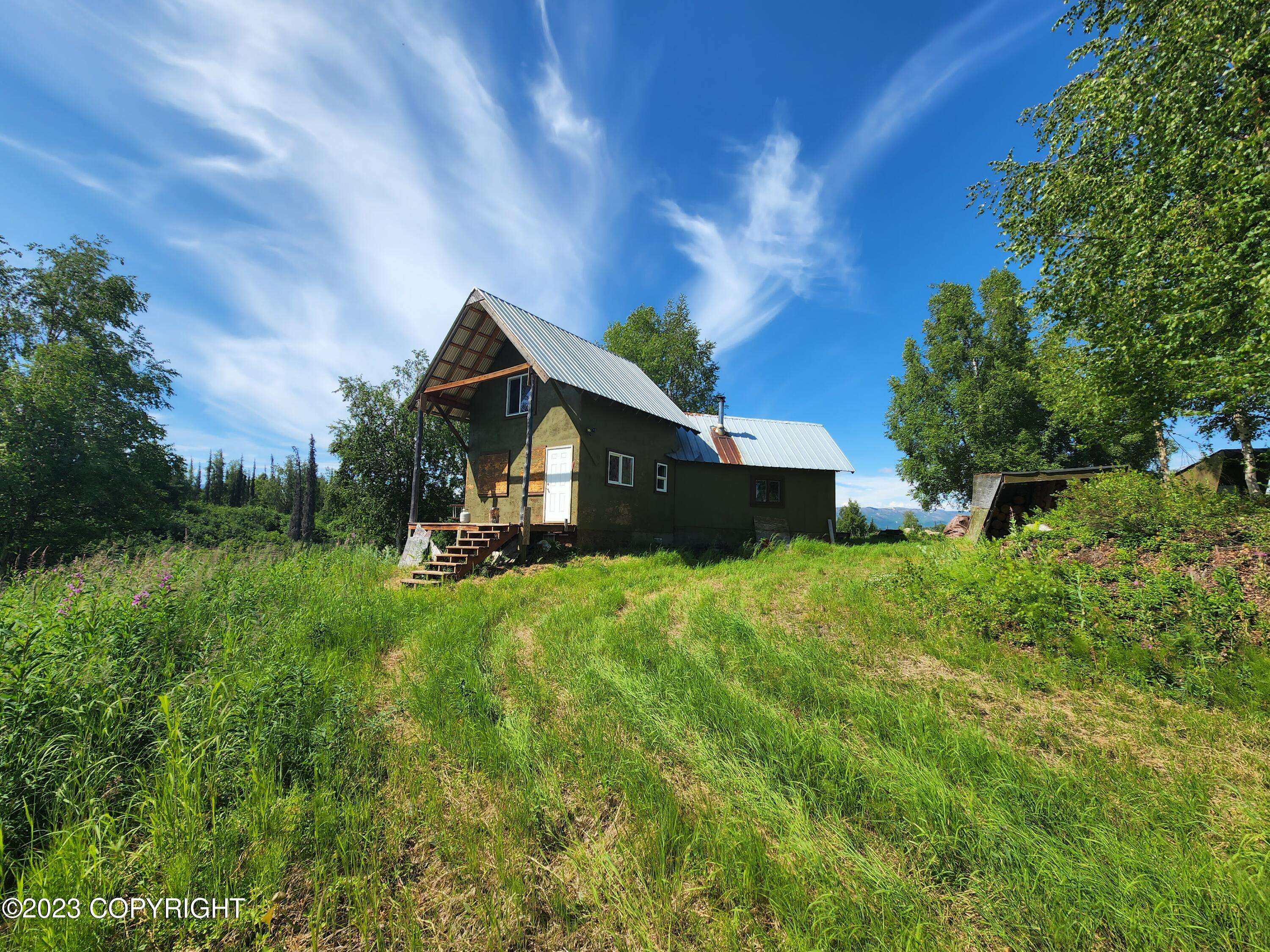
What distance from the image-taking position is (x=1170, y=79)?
7.52 metres

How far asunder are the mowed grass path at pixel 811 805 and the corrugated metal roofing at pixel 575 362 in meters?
8.66

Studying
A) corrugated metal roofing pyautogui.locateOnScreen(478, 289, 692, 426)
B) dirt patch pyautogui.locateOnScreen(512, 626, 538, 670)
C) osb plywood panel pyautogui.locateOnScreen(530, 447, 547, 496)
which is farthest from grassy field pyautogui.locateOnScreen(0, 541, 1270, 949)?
corrugated metal roofing pyautogui.locateOnScreen(478, 289, 692, 426)

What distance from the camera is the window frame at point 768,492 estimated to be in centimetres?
1828

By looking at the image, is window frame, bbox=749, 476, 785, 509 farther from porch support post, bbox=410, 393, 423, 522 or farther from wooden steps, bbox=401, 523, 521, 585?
porch support post, bbox=410, 393, 423, 522

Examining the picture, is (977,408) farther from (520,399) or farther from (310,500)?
(310,500)

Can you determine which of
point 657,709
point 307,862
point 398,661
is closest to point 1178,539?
point 657,709

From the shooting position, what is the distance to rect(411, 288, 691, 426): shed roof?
12.5 metres

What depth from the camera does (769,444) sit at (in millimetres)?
19406

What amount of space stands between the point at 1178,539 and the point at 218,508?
241 feet

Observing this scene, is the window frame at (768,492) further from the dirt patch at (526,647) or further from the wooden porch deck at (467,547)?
the dirt patch at (526,647)

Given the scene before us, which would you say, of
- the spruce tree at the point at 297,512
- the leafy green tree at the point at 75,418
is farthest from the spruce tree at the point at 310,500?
the leafy green tree at the point at 75,418

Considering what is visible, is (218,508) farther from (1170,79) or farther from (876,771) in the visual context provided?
(1170,79)

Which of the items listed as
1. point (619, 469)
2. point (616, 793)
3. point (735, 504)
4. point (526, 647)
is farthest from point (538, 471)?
point (616, 793)

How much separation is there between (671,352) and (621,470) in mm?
20487
